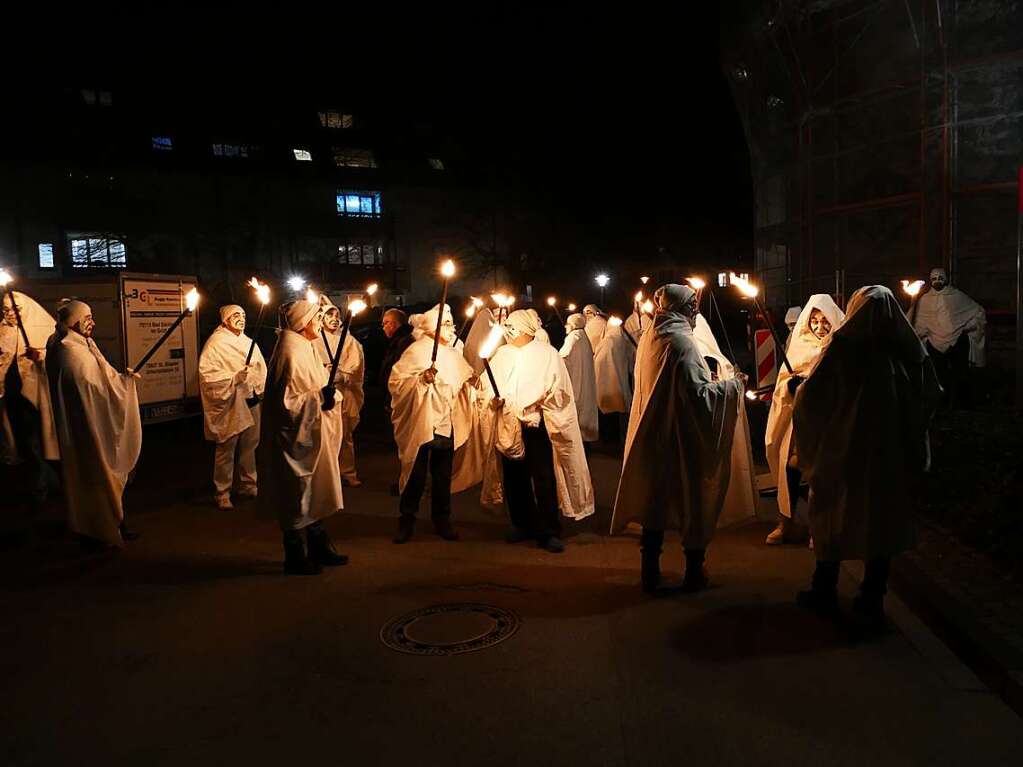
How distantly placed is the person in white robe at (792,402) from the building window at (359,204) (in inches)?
1361

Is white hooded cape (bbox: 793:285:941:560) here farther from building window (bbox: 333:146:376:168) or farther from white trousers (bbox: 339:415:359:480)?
building window (bbox: 333:146:376:168)

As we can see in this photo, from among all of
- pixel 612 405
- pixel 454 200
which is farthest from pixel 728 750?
pixel 454 200

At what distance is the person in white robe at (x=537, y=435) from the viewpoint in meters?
7.27

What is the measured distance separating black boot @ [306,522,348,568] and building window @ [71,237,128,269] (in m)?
28.3

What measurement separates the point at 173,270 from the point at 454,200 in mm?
14606

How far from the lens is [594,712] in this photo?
424 cm

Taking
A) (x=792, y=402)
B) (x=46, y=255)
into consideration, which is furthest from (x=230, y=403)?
(x=46, y=255)

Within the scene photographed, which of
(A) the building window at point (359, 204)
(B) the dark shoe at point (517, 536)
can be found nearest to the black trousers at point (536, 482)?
(B) the dark shoe at point (517, 536)

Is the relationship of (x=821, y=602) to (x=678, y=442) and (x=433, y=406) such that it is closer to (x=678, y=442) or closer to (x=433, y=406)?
(x=678, y=442)

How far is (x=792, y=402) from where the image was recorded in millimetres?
7340

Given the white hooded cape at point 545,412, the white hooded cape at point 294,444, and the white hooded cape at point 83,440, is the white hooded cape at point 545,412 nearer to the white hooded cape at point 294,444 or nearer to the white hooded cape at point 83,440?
the white hooded cape at point 294,444

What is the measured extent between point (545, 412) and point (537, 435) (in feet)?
0.67

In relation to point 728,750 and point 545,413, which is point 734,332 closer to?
point 545,413

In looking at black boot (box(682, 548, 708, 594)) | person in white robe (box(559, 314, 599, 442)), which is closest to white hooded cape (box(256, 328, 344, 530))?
black boot (box(682, 548, 708, 594))
